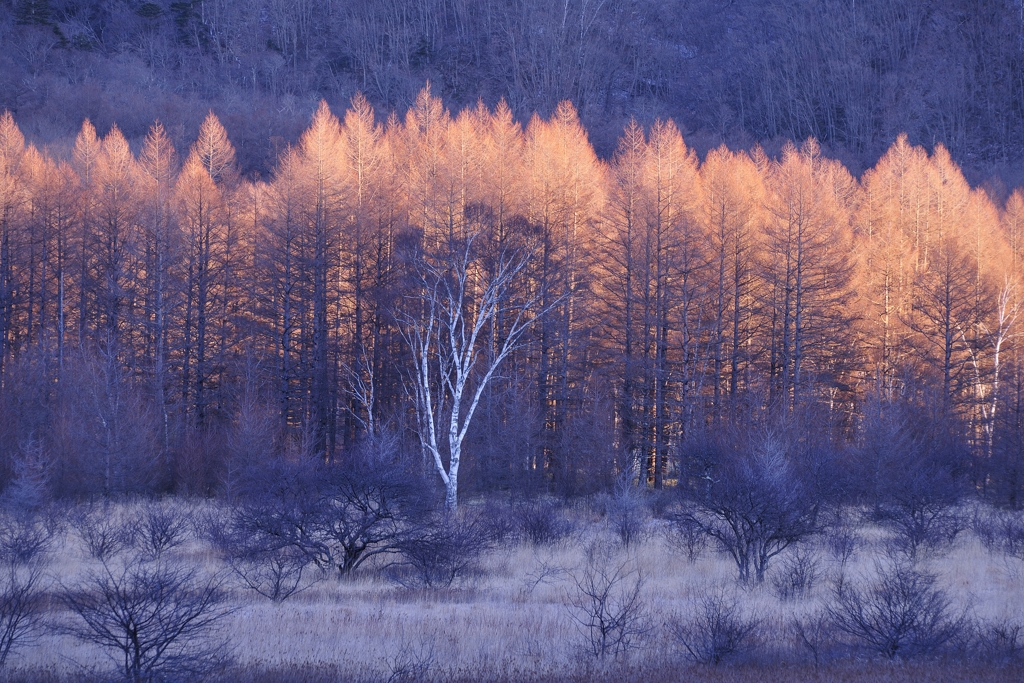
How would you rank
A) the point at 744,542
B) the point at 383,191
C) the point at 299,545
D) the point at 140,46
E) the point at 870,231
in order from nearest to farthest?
the point at 299,545 → the point at 744,542 → the point at 383,191 → the point at 870,231 → the point at 140,46

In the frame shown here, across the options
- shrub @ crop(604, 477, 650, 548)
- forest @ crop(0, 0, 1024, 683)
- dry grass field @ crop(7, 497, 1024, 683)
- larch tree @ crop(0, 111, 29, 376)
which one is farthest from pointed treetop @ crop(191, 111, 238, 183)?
dry grass field @ crop(7, 497, 1024, 683)

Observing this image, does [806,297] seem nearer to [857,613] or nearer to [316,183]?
[316,183]

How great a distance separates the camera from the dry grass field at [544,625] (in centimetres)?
941

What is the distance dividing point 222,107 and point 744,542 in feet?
188

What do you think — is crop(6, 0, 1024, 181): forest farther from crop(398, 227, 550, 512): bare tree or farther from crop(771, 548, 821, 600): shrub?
crop(771, 548, 821, 600): shrub

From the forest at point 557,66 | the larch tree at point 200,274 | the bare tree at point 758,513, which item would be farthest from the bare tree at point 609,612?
the forest at point 557,66

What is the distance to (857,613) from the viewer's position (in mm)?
11250

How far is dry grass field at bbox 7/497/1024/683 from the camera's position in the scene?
941 cm

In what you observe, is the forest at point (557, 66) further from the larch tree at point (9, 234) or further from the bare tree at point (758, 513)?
the bare tree at point (758, 513)

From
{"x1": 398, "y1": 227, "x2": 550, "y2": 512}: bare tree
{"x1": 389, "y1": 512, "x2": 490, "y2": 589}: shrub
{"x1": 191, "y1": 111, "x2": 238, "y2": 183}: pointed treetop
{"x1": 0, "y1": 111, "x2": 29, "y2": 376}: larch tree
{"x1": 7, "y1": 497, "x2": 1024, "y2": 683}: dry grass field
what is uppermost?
{"x1": 191, "y1": 111, "x2": 238, "y2": 183}: pointed treetop

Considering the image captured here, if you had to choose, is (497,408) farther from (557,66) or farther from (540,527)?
(557,66)

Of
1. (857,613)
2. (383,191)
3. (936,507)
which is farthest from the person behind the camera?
(383,191)

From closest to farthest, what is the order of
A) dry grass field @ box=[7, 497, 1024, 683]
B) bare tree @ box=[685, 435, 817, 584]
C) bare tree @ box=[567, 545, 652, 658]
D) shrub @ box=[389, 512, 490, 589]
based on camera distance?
dry grass field @ box=[7, 497, 1024, 683] < bare tree @ box=[567, 545, 652, 658] < shrub @ box=[389, 512, 490, 589] < bare tree @ box=[685, 435, 817, 584]

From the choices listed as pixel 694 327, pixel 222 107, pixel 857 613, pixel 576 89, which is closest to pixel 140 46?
pixel 222 107
